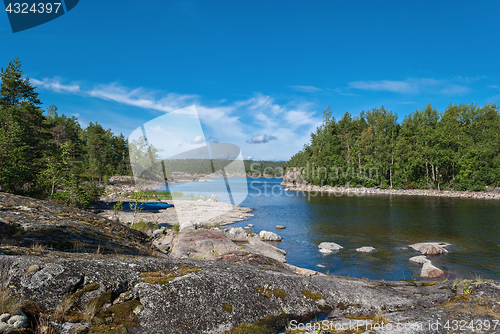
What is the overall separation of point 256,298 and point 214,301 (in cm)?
107

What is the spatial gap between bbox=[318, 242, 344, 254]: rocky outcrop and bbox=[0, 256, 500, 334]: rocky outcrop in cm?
1644

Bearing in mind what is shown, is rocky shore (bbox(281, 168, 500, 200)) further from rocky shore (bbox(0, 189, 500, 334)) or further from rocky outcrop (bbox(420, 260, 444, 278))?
rocky shore (bbox(0, 189, 500, 334))

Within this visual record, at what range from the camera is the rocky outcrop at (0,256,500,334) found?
4.59 metres

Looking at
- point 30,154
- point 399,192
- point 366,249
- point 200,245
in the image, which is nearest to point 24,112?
point 30,154

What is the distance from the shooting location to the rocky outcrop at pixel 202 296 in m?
4.59

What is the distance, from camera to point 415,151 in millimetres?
81812

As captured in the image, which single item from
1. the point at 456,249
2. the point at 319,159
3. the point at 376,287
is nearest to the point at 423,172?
the point at 319,159

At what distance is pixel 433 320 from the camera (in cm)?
566

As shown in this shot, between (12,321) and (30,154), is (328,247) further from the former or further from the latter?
(30,154)

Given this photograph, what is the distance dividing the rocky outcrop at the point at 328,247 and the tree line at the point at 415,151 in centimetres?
6825

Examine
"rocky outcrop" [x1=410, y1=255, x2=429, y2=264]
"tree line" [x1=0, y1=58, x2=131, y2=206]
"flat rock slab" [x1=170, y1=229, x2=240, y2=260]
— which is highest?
"tree line" [x1=0, y1=58, x2=131, y2=206]

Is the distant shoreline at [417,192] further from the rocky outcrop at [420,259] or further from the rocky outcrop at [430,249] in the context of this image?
the rocky outcrop at [420,259]

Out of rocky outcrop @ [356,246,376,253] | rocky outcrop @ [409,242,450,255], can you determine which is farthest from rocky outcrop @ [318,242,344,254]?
rocky outcrop @ [409,242,450,255]

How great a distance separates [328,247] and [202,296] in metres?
21.5
